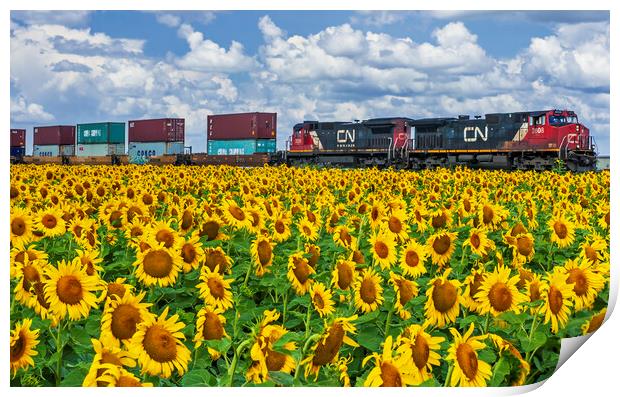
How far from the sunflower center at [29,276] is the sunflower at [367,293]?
159 centimetres

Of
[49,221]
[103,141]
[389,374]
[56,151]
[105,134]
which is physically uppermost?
[105,134]

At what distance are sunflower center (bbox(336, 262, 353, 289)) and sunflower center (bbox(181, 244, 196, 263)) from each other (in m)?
0.80

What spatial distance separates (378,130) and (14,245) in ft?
91.0

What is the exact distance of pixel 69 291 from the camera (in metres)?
3.14

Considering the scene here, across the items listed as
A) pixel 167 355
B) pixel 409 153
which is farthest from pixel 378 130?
pixel 167 355

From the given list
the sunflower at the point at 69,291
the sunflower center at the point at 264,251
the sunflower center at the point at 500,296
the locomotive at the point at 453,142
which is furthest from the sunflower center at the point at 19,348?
the locomotive at the point at 453,142

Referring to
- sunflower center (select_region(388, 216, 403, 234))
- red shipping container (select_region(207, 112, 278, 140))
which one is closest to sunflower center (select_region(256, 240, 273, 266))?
sunflower center (select_region(388, 216, 403, 234))

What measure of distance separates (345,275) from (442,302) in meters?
0.56

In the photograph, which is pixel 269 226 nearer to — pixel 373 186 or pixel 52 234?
pixel 52 234

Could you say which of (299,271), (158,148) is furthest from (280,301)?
(158,148)

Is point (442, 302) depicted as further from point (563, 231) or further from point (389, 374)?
point (563, 231)

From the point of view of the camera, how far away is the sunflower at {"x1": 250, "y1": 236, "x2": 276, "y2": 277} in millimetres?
4004

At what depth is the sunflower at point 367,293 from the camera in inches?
135

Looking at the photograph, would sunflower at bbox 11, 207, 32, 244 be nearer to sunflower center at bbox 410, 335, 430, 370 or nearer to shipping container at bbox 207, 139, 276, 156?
sunflower center at bbox 410, 335, 430, 370
